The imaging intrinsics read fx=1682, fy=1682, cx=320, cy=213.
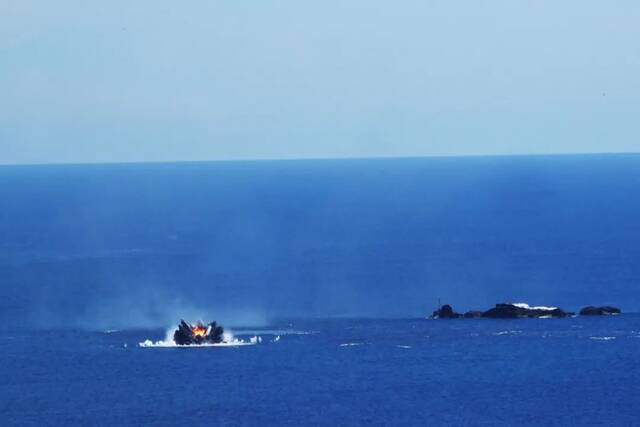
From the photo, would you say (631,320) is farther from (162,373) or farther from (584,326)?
(162,373)

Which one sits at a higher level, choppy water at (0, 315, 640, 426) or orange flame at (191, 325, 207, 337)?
orange flame at (191, 325, 207, 337)

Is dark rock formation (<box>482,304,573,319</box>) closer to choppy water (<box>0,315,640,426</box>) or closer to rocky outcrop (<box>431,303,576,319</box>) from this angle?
rocky outcrop (<box>431,303,576,319</box>)

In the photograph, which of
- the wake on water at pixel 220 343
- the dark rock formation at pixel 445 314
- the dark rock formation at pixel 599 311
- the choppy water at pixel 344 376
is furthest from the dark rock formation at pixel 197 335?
the dark rock formation at pixel 599 311

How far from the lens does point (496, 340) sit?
164500 mm

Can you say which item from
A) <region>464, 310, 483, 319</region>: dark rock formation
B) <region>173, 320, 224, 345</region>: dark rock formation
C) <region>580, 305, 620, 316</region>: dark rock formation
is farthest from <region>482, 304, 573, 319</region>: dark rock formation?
<region>173, 320, 224, 345</region>: dark rock formation

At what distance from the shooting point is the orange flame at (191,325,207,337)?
16662cm

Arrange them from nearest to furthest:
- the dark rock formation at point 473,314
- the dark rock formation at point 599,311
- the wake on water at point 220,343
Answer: the wake on water at point 220,343 → the dark rock formation at point 599,311 → the dark rock formation at point 473,314

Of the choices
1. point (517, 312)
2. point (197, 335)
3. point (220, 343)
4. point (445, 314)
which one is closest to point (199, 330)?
point (197, 335)

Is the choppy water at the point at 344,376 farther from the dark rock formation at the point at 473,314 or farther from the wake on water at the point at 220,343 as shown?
the dark rock formation at the point at 473,314

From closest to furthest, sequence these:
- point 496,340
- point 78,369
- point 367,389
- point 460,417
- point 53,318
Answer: point 460,417 → point 367,389 → point 78,369 → point 496,340 → point 53,318

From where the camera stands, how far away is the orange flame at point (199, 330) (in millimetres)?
166625

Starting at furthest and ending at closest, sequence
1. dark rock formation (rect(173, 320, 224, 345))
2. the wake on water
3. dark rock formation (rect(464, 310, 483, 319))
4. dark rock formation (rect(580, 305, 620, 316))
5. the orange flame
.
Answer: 1. dark rock formation (rect(464, 310, 483, 319))
2. dark rock formation (rect(580, 305, 620, 316))
3. the orange flame
4. dark rock formation (rect(173, 320, 224, 345))
5. the wake on water

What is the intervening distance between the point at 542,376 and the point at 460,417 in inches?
729

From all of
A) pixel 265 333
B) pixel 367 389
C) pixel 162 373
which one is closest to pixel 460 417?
pixel 367 389
